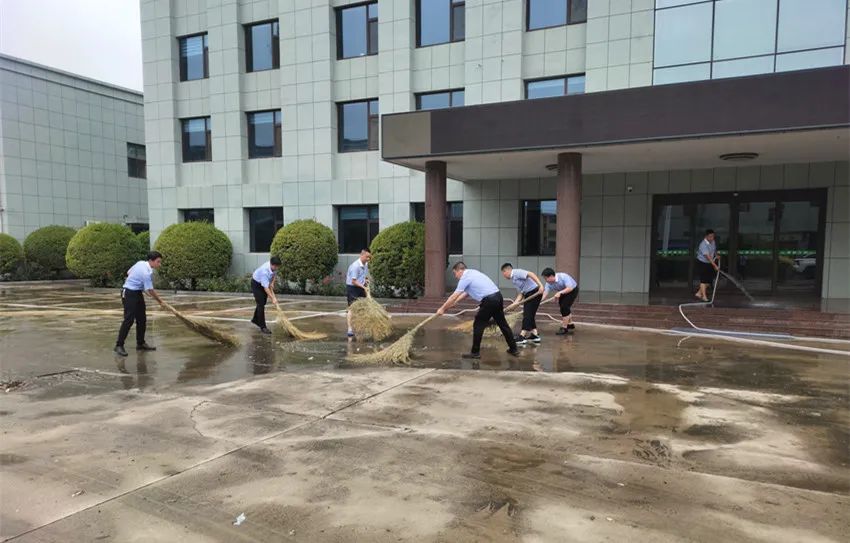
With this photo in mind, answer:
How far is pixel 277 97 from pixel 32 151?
1569 cm

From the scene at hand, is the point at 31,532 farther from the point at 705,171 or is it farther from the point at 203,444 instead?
the point at 705,171

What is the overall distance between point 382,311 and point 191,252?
11924 mm

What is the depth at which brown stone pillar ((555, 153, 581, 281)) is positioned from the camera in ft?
40.8

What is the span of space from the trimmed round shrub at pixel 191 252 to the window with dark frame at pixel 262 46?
6.19 m

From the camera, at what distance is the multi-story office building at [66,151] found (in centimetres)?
2664

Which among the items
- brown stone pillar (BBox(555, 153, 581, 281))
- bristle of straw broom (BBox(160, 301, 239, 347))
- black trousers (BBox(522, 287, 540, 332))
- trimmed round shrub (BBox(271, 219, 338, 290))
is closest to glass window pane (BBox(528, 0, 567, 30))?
brown stone pillar (BBox(555, 153, 581, 281))

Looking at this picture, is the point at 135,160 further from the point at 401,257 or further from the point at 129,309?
the point at 129,309

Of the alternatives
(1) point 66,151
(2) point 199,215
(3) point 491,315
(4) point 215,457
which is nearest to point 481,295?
(3) point 491,315

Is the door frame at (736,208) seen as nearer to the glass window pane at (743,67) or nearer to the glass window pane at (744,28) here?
the glass window pane at (743,67)

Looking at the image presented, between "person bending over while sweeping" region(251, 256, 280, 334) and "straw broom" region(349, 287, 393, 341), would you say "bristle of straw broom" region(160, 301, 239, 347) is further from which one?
"straw broom" region(349, 287, 393, 341)

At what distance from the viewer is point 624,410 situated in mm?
5703


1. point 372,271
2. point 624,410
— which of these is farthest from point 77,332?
point 624,410

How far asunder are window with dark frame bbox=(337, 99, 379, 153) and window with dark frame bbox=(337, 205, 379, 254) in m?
2.04

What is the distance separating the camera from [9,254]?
80.9 ft
